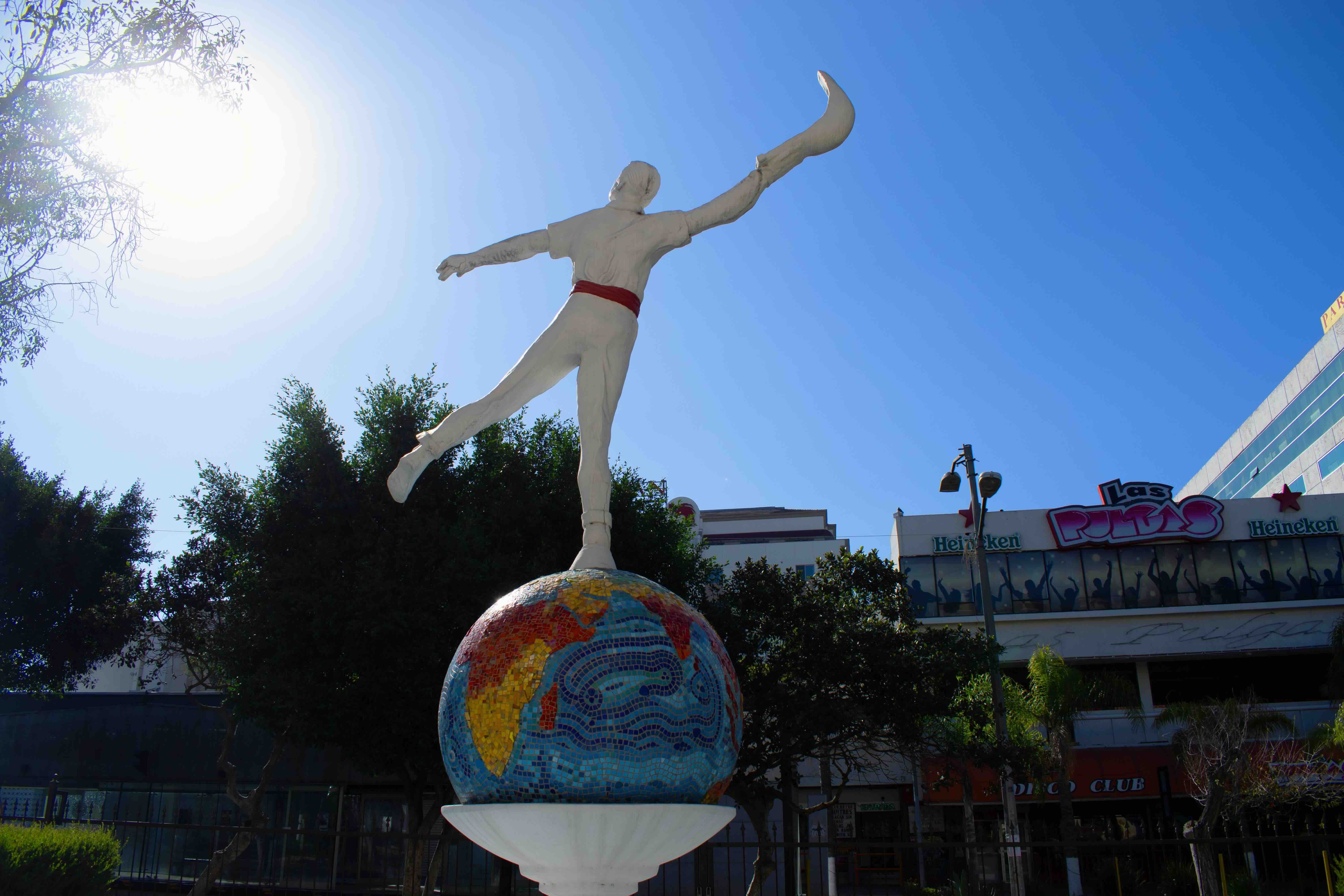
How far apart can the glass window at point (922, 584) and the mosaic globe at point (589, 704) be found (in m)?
24.8

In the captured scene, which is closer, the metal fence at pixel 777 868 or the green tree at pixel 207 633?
the green tree at pixel 207 633

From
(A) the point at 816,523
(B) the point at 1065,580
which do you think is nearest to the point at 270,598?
(B) the point at 1065,580

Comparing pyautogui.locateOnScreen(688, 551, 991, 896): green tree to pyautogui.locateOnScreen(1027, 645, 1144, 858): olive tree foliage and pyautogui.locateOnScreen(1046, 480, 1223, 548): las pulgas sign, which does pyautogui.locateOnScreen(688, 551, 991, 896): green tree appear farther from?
pyautogui.locateOnScreen(1046, 480, 1223, 548): las pulgas sign

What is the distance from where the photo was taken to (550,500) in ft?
53.1

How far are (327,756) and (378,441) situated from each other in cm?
1261

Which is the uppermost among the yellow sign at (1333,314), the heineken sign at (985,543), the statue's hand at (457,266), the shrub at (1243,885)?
the yellow sign at (1333,314)

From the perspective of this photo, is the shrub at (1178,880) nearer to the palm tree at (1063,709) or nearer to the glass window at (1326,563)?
the palm tree at (1063,709)

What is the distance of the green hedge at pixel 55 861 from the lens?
7.66m

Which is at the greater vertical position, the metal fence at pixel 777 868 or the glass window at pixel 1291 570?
the glass window at pixel 1291 570

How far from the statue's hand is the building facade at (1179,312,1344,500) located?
32.6m

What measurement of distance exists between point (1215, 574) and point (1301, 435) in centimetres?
1318

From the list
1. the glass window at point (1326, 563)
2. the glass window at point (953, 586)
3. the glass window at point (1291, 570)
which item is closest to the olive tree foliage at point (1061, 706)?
the glass window at point (953, 586)

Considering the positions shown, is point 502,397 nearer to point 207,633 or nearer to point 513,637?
point 513,637

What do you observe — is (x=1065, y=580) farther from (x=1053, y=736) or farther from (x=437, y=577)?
(x=437, y=577)
